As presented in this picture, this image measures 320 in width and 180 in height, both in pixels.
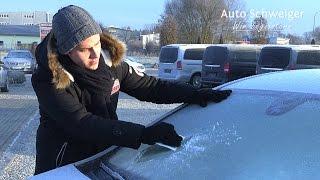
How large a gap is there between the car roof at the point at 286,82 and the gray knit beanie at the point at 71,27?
79 cm

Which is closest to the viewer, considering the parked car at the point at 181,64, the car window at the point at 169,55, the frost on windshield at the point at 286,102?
the frost on windshield at the point at 286,102

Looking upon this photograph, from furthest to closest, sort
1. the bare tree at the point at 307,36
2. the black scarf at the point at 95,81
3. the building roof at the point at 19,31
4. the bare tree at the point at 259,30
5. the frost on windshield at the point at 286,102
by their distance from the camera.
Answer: the building roof at the point at 19,31, the bare tree at the point at 307,36, the bare tree at the point at 259,30, the black scarf at the point at 95,81, the frost on windshield at the point at 286,102

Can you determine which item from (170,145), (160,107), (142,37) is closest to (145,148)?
(170,145)

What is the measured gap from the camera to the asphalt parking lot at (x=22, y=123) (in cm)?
680

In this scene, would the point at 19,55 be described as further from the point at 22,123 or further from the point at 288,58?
the point at 22,123

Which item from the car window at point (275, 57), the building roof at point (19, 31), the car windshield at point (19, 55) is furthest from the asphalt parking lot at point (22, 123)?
the building roof at point (19, 31)

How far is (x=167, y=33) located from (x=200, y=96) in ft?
191

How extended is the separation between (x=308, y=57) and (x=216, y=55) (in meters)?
4.43

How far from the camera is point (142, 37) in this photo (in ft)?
324

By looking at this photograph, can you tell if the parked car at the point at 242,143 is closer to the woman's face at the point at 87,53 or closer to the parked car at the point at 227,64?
the woman's face at the point at 87,53

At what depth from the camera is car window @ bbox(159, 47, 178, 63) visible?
22.6 metres

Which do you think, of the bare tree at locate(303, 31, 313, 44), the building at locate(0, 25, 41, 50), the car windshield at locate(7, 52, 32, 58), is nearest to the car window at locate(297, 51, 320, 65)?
the car windshield at locate(7, 52, 32, 58)

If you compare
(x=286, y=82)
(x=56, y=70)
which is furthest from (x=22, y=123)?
(x=286, y=82)

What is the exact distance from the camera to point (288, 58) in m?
16.3
